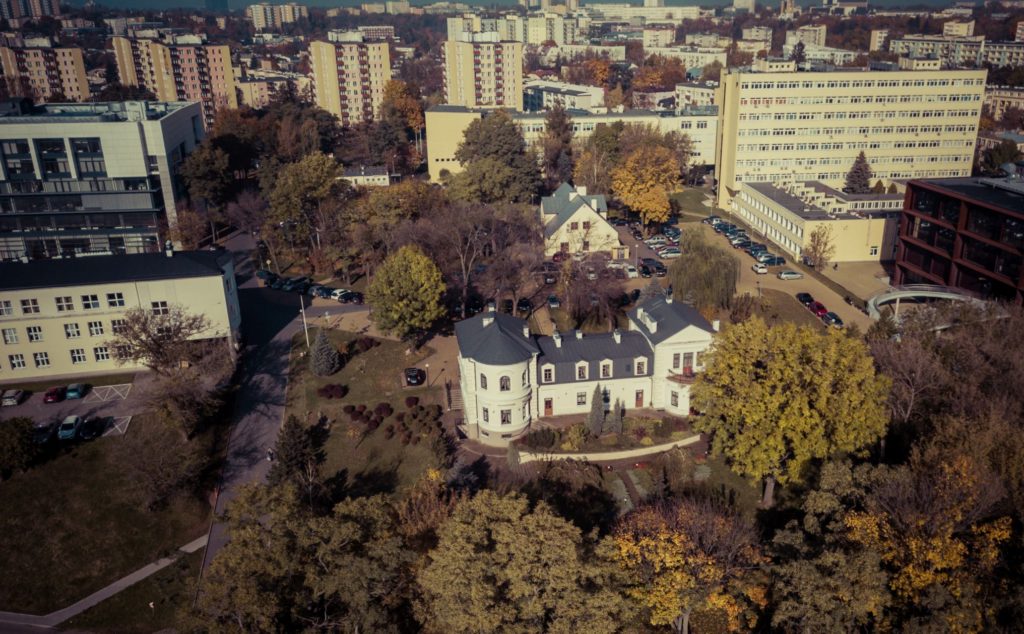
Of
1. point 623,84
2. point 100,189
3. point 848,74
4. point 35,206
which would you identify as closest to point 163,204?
point 100,189

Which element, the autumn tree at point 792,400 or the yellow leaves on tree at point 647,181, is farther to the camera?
the yellow leaves on tree at point 647,181

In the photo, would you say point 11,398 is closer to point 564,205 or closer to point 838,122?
point 564,205

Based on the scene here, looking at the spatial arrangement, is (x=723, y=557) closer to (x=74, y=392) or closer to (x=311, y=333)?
(x=311, y=333)

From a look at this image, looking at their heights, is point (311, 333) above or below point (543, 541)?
below

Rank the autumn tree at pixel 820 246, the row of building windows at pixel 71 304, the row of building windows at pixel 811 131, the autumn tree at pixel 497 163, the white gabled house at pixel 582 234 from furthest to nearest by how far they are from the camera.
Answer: the row of building windows at pixel 811 131
the autumn tree at pixel 497 163
the white gabled house at pixel 582 234
the autumn tree at pixel 820 246
the row of building windows at pixel 71 304

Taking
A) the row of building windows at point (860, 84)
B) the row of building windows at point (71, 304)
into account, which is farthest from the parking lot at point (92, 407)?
the row of building windows at point (860, 84)

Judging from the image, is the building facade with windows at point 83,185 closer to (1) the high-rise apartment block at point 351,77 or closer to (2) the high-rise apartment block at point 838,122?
(1) the high-rise apartment block at point 351,77
